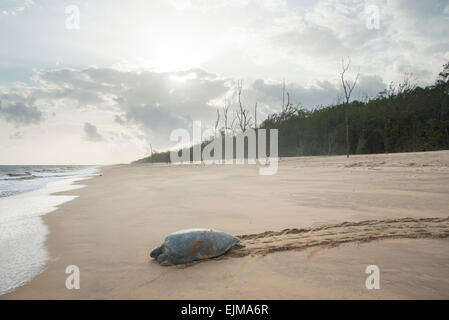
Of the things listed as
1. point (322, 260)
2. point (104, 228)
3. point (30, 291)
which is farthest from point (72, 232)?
point (322, 260)

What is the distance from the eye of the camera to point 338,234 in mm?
3230

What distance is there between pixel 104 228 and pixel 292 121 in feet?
124

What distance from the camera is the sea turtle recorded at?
9.08 ft

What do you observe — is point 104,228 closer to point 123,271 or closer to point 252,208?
point 123,271

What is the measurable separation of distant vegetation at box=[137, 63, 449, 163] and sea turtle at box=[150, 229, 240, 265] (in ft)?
64.8

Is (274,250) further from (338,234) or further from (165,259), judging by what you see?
(165,259)

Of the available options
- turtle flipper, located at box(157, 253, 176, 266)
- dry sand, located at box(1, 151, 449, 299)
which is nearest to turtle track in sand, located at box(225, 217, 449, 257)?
dry sand, located at box(1, 151, 449, 299)

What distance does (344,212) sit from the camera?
4.32 meters

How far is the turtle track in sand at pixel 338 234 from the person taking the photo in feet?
9.66

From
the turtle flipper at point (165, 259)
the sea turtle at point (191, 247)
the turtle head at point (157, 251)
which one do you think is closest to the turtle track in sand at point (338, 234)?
the sea turtle at point (191, 247)

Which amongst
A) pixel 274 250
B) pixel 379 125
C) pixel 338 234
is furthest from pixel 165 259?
pixel 379 125

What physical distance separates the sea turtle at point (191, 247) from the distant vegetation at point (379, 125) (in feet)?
64.8

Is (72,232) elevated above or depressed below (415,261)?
below

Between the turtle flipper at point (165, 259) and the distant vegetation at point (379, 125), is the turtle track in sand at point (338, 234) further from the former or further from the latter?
the distant vegetation at point (379, 125)
